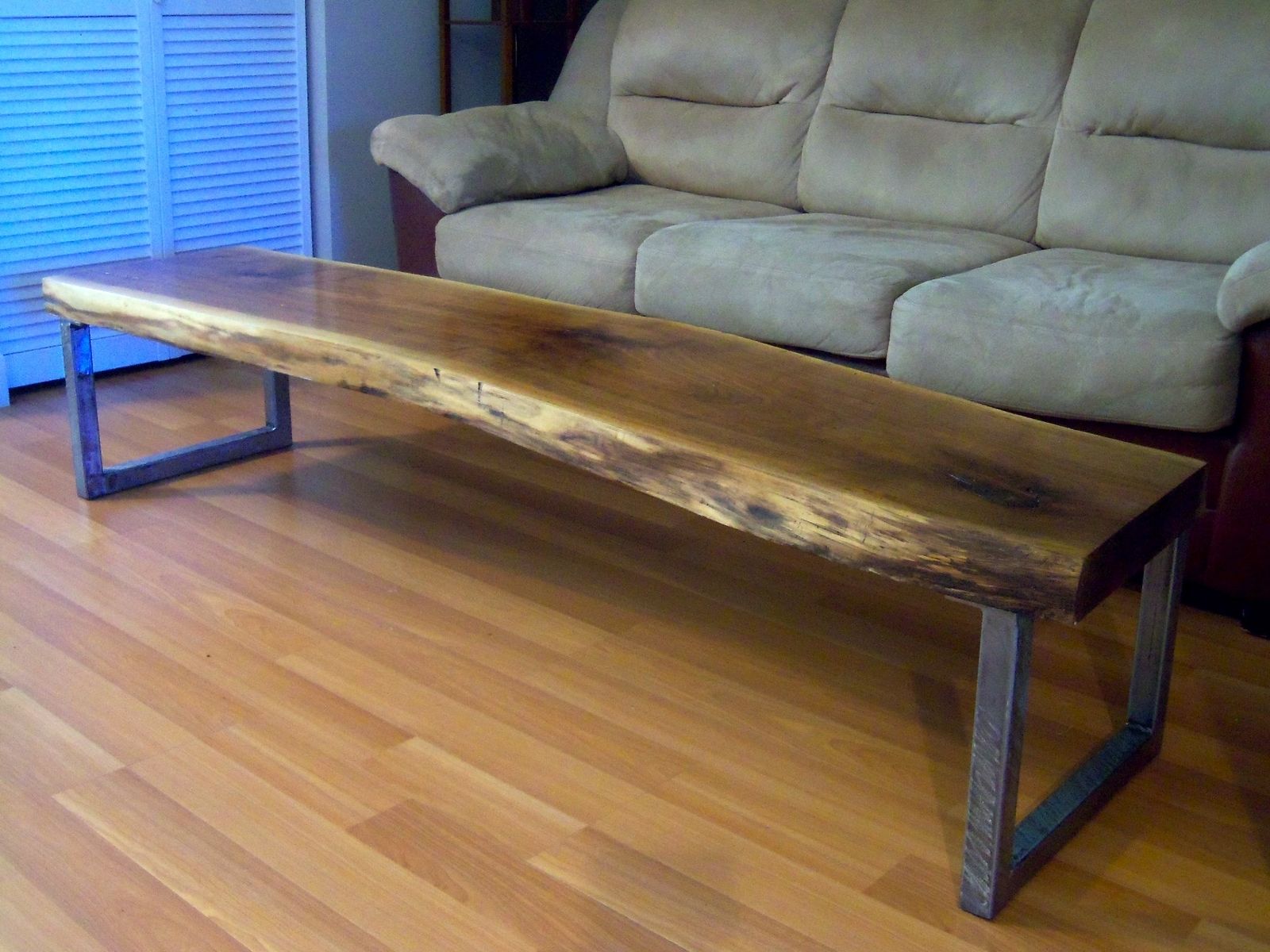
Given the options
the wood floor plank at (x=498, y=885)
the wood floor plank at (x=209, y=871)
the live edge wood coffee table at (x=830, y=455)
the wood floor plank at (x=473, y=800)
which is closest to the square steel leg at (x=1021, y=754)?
the live edge wood coffee table at (x=830, y=455)

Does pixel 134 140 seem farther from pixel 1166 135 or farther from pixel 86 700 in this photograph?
pixel 1166 135

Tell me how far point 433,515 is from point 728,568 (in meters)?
0.55

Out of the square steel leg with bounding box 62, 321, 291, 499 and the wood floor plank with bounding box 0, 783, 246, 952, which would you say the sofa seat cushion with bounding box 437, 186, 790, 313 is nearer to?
the square steel leg with bounding box 62, 321, 291, 499

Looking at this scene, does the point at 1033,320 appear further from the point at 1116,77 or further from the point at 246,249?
the point at 246,249

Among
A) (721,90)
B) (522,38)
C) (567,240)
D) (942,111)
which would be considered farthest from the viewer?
(522,38)

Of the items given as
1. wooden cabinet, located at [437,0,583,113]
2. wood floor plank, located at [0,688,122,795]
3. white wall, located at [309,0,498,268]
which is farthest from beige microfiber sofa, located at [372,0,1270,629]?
wood floor plank, located at [0,688,122,795]

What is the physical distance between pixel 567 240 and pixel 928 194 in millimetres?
776

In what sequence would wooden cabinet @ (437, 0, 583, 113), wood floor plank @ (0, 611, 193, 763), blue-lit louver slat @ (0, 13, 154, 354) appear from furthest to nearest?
wooden cabinet @ (437, 0, 583, 113) → blue-lit louver slat @ (0, 13, 154, 354) → wood floor plank @ (0, 611, 193, 763)

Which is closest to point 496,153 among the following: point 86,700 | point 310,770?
point 86,700

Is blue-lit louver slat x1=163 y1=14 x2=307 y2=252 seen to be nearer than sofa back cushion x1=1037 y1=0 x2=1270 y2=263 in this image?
No

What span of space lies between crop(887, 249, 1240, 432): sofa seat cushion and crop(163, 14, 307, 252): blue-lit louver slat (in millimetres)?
1864

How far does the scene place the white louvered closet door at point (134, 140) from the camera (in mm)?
2867

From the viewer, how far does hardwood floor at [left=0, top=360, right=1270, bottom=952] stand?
1345 millimetres

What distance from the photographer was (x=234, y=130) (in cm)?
326
